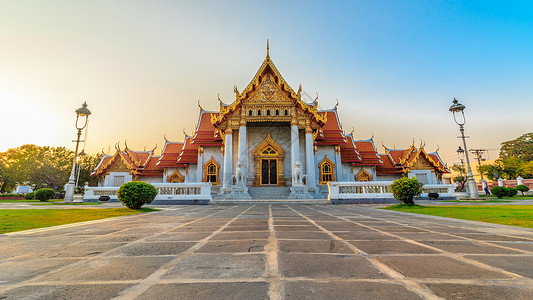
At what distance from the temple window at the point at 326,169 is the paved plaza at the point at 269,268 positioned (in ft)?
62.7

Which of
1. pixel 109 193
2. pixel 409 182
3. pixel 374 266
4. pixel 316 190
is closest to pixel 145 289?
pixel 374 266

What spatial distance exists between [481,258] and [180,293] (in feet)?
9.33

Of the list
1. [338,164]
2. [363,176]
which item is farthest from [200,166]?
[363,176]

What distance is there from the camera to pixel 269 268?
209cm

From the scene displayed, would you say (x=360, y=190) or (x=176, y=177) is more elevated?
(x=176, y=177)

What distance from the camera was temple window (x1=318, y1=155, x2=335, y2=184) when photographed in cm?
2257

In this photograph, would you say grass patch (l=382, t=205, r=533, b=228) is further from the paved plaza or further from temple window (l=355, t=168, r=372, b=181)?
temple window (l=355, t=168, r=372, b=181)

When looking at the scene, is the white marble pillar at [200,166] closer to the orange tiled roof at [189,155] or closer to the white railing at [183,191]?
the orange tiled roof at [189,155]

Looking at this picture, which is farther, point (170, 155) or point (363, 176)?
point (170, 155)

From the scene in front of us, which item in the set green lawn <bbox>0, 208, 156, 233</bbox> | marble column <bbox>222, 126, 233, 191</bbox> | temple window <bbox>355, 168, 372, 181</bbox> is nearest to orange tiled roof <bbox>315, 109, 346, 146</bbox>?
temple window <bbox>355, 168, 372, 181</bbox>

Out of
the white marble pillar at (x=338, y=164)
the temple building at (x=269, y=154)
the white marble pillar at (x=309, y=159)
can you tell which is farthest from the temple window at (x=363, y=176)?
the white marble pillar at (x=309, y=159)

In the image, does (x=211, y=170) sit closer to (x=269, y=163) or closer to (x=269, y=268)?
(x=269, y=163)

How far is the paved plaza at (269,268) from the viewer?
1.61m

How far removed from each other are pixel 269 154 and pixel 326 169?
5802mm
